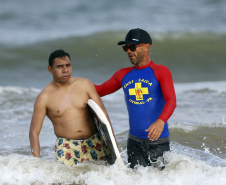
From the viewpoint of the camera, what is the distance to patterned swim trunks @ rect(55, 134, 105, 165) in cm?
450

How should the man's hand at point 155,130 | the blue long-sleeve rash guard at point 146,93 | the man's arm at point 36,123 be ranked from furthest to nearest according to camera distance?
the man's arm at point 36,123 < the blue long-sleeve rash guard at point 146,93 < the man's hand at point 155,130

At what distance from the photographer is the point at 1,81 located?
41.1 ft

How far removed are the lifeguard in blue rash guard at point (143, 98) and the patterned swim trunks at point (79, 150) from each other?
1.07 ft

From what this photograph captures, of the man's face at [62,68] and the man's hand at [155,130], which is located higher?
the man's face at [62,68]

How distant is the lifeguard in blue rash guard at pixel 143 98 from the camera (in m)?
4.36

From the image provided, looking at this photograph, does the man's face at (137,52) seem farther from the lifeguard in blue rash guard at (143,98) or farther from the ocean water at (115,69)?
the ocean water at (115,69)

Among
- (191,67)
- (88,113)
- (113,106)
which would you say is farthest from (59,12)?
(88,113)

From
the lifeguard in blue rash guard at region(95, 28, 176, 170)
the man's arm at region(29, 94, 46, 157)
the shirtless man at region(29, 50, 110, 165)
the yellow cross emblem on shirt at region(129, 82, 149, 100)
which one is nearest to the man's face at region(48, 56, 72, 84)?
the shirtless man at region(29, 50, 110, 165)

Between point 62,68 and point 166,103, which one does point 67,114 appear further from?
point 166,103

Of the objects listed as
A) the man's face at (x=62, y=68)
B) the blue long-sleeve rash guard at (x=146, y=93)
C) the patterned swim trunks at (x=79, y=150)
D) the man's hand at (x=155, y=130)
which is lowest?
the patterned swim trunks at (x=79, y=150)

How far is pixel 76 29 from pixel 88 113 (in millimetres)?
13965

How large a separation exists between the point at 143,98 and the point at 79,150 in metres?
0.83

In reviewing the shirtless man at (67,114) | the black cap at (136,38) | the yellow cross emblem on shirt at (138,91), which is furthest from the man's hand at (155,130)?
the black cap at (136,38)

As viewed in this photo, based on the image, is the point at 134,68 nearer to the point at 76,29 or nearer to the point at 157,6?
the point at 76,29
